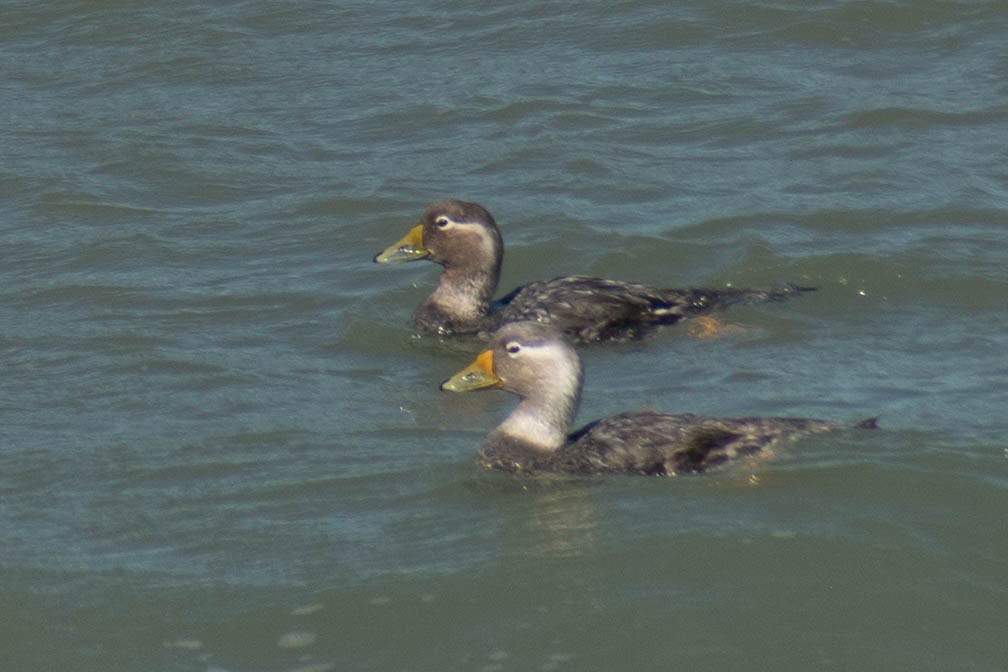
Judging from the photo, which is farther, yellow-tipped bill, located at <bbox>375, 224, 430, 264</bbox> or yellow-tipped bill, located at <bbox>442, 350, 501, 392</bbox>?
yellow-tipped bill, located at <bbox>375, 224, 430, 264</bbox>

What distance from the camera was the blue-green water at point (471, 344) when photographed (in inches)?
341

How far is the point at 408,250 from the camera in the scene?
14.0 metres

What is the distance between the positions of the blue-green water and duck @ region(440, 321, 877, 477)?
141mm

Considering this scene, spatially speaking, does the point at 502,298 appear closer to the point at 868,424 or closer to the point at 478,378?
the point at 478,378

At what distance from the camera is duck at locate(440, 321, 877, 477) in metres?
10.0

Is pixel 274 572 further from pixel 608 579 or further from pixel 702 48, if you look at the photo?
pixel 702 48

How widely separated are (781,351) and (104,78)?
31.5 feet

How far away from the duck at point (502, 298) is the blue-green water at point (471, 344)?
12.4 inches

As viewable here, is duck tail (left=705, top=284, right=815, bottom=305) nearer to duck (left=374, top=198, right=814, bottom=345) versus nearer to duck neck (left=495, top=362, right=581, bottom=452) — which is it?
duck (left=374, top=198, right=814, bottom=345)

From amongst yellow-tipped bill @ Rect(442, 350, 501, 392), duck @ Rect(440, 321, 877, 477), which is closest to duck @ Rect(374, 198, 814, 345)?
yellow-tipped bill @ Rect(442, 350, 501, 392)

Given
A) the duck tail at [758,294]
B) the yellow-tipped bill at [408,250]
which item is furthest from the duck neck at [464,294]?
the duck tail at [758,294]

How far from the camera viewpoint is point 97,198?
1634cm

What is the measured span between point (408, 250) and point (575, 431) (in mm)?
3684

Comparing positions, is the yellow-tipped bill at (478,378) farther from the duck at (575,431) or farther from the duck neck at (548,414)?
the duck neck at (548,414)
